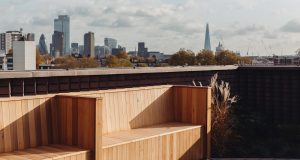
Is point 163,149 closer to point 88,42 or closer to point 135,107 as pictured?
point 135,107

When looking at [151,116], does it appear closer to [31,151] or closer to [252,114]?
[31,151]

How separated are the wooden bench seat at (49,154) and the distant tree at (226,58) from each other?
134 ft

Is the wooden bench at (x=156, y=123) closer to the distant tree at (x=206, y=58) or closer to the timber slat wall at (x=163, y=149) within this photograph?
the timber slat wall at (x=163, y=149)

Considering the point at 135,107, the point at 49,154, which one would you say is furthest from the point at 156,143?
the point at 49,154

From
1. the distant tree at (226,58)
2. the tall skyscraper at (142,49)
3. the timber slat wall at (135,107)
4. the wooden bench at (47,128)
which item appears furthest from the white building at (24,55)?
the tall skyscraper at (142,49)

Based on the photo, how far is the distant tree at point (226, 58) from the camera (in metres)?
46.0

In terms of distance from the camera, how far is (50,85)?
28.3 ft

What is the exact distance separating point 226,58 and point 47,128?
41.2m

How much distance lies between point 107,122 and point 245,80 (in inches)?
319

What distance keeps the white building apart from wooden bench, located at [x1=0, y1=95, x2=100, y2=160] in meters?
5.01

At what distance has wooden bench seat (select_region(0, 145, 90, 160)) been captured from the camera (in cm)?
576

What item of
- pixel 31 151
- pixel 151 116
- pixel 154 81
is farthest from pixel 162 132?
pixel 154 81

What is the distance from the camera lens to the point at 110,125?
795 centimetres

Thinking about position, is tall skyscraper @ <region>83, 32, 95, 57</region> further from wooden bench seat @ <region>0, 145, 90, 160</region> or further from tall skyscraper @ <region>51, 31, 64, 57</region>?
wooden bench seat @ <region>0, 145, 90, 160</region>
